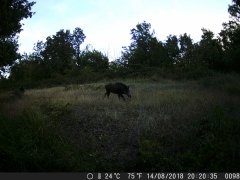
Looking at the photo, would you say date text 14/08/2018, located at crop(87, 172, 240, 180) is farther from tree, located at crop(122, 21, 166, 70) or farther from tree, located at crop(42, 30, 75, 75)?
tree, located at crop(42, 30, 75, 75)

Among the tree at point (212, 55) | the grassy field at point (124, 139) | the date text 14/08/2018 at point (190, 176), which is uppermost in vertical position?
the tree at point (212, 55)

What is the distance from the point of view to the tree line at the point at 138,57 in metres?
48.6

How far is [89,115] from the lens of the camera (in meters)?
18.4

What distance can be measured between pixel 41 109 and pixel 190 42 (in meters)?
67.2

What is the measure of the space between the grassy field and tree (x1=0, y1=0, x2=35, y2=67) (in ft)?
22.3

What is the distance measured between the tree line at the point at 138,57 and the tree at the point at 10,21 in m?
3.58

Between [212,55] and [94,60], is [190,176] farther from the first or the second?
[94,60]

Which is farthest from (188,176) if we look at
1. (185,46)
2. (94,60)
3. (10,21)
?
(185,46)

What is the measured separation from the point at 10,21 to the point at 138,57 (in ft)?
154

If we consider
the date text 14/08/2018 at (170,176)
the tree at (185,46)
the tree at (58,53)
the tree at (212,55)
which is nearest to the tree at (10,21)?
the date text 14/08/2018 at (170,176)

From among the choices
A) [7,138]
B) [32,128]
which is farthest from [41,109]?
[7,138]

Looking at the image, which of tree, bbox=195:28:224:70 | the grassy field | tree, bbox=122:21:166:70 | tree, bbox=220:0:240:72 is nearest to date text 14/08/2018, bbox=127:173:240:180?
the grassy field

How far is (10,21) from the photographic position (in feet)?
82.0

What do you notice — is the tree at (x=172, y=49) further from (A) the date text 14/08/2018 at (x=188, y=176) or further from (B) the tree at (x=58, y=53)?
(A) the date text 14/08/2018 at (x=188, y=176)
